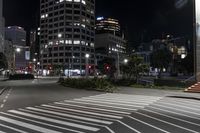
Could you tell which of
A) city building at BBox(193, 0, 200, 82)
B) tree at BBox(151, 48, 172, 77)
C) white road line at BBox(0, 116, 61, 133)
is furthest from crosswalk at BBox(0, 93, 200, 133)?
tree at BBox(151, 48, 172, 77)

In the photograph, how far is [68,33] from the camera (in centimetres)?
16038

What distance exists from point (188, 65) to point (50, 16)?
90.3m

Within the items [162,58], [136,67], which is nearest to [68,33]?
[162,58]

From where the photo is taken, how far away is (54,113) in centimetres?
1681

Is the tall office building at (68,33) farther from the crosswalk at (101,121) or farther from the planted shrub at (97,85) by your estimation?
the crosswalk at (101,121)

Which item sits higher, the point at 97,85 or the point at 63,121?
the point at 97,85

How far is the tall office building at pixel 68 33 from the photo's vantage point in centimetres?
15650

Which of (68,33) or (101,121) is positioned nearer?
(101,121)

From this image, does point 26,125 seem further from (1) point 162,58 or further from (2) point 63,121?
(1) point 162,58

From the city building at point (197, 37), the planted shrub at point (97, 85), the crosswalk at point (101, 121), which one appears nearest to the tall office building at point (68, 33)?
the planted shrub at point (97, 85)

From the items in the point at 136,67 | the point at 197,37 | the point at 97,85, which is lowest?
the point at 97,85

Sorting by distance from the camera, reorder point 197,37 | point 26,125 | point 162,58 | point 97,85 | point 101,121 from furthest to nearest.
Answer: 1. point 162,58
2. point 197,37
3. point 97,85
4. point 101,121
5. point 26,125

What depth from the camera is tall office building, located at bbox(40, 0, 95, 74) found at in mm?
156500

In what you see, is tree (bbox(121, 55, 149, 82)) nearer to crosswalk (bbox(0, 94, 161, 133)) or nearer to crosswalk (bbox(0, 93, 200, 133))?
crosswalk (bbox(0, 93, 200, 133))
